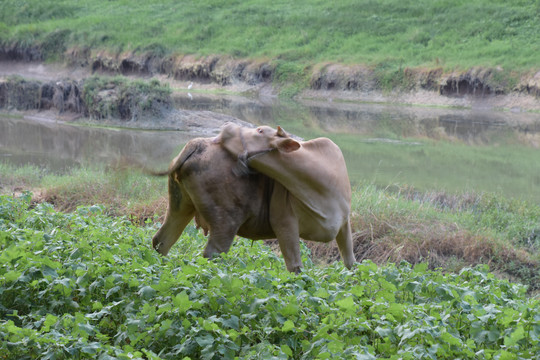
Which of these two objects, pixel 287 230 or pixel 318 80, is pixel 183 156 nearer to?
pixel 287 230

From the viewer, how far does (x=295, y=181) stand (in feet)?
17.6

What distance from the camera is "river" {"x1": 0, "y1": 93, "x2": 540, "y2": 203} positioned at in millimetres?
14055

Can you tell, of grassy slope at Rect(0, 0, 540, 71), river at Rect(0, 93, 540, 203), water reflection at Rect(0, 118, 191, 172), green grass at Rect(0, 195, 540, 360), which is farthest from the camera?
grassy slope at Rect(0, 0, 540, 71)

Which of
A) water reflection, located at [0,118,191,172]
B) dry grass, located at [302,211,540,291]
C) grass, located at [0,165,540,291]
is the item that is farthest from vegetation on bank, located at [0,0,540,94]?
dry grass, located at [302,211,540,291]

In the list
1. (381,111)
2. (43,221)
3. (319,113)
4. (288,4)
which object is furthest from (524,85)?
(43,221)

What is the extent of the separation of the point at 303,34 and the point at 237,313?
103 feet

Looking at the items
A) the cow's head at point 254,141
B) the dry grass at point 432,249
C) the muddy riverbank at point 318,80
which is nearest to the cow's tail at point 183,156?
the cow's head at point 254,141

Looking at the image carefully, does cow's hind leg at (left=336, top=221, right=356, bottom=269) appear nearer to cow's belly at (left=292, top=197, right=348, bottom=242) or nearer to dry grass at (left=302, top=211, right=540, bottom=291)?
cow's belly at (left=292, top=197, right=348, bottom=242)

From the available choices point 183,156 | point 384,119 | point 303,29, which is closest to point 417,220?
point 183,156

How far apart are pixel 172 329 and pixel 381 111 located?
73.5 ft

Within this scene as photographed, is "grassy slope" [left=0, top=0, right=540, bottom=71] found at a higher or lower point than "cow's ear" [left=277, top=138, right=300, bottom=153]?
lower

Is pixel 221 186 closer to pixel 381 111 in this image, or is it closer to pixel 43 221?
pixel 43 221

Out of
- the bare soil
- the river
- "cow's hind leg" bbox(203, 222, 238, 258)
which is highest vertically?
"cow's hind leg" bbox(203, 222, 238, 258)

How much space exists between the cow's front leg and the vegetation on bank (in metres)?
21.7
